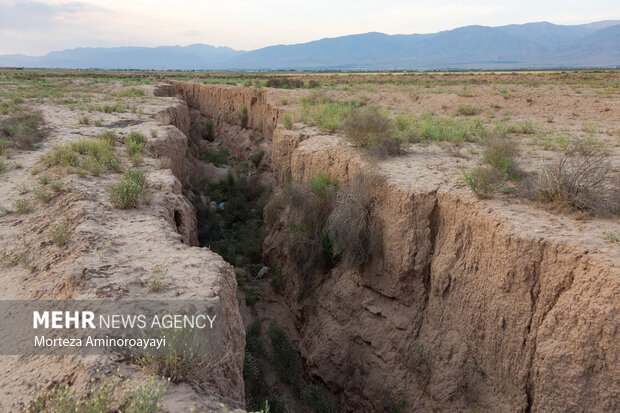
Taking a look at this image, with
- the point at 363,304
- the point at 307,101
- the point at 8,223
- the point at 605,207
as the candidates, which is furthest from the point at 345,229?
the point at 307,101

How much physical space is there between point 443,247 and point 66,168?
7.34 meters

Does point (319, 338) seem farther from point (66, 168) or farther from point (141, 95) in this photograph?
point (141, 95)

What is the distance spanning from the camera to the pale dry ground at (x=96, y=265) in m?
3.30

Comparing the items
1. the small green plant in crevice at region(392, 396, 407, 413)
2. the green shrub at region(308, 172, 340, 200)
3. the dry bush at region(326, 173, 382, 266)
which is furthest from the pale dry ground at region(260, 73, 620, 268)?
the small green plant in crevice at region(392, 396, 407, 413)

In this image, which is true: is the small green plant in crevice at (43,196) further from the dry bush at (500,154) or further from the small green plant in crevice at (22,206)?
the dry bush at (500,154)

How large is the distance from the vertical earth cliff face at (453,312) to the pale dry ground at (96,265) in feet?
10.8

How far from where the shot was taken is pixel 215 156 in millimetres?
19391

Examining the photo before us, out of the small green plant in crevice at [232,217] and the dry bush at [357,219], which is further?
the small green plant in crevice at [232,217]

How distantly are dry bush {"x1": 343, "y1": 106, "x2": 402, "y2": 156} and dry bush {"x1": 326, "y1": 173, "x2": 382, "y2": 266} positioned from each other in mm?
1429

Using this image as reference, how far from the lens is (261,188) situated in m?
15.2

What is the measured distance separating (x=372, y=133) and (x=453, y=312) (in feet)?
15.0

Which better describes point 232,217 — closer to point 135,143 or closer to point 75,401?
point 135,143

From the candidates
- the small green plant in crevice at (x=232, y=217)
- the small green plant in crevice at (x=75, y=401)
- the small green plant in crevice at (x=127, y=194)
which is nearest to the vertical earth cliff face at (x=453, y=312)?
the small green plant in crevice at (x=232, y=217)

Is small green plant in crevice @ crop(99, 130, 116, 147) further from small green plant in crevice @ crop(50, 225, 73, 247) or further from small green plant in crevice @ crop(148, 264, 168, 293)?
small green plant in crevice @ crop(148, 264, 168, 293)
